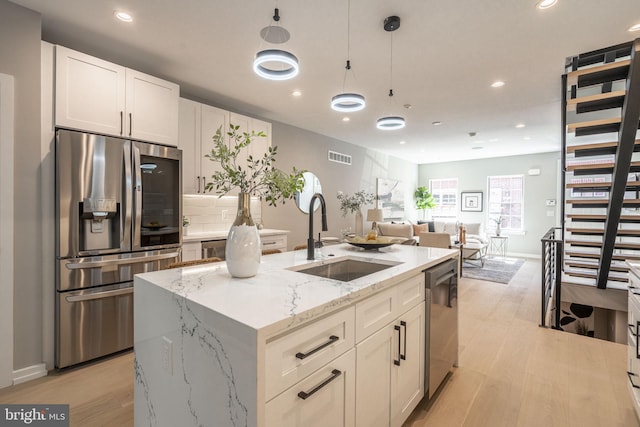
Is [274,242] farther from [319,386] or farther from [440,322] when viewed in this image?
[319,386]

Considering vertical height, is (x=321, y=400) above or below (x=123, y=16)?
below

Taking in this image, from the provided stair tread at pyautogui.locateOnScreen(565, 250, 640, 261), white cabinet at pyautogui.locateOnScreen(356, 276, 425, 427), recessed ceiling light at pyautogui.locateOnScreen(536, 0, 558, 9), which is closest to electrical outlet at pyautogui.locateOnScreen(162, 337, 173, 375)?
white cabinet at pyautogui.locateOnScreen(356, 276, 425, 427)

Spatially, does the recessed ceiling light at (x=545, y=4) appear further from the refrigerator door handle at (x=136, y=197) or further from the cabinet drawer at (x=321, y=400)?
the refrigerator door handle at (x=136, y=197)

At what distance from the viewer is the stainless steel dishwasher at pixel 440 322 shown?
1.90 meters

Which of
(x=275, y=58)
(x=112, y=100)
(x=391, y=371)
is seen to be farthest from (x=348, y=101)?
(x=112, y=100)

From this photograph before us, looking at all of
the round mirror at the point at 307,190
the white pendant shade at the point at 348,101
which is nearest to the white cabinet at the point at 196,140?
the white pendant shade at the point at 348,101

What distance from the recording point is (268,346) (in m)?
0.89

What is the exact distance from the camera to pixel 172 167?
9.90 ft

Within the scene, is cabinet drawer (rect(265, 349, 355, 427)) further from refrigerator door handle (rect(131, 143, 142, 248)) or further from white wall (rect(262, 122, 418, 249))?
white wall (rect(262, 122, 418, 249))

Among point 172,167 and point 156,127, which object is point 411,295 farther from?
point 156,127

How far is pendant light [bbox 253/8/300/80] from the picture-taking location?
6.35ft

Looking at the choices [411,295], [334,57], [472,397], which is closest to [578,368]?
[472,397]

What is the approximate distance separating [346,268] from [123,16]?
2.58 m

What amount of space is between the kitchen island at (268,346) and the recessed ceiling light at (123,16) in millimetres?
2113
